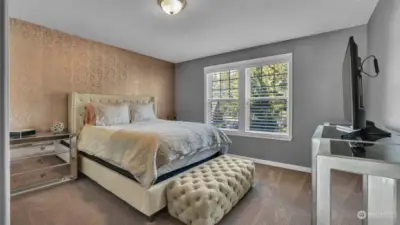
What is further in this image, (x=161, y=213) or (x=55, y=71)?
(x=55, y=71)

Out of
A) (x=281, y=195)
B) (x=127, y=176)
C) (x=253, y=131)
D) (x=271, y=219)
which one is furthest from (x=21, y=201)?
(x=253, y=131)

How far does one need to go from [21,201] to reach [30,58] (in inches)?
76.0

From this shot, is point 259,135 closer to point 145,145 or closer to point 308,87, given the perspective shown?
point 308,87

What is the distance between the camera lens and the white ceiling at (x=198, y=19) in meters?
2.26

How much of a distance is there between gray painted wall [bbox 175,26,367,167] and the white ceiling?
0.17 meters

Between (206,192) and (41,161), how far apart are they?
2526 millimetres

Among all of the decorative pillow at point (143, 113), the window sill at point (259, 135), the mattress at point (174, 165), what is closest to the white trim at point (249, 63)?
the window sill at point (259, 135)

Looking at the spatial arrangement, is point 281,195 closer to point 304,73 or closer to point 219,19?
point 304,73

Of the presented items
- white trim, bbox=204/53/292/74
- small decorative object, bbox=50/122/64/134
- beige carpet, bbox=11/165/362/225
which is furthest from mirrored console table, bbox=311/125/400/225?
small decorative object, bbox=50/122/64/134

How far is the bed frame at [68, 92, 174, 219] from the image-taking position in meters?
1.88

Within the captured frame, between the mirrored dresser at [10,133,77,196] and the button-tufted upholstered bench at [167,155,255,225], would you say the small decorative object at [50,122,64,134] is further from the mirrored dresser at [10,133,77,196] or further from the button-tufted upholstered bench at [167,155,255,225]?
the button-tufted upholstered bench at [167,155,255,225]

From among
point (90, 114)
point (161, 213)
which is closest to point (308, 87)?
point (161, 213)

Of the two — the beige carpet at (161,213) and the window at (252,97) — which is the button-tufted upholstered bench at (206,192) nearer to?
the beige carpet at (161,213)

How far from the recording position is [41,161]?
275 centimetres
